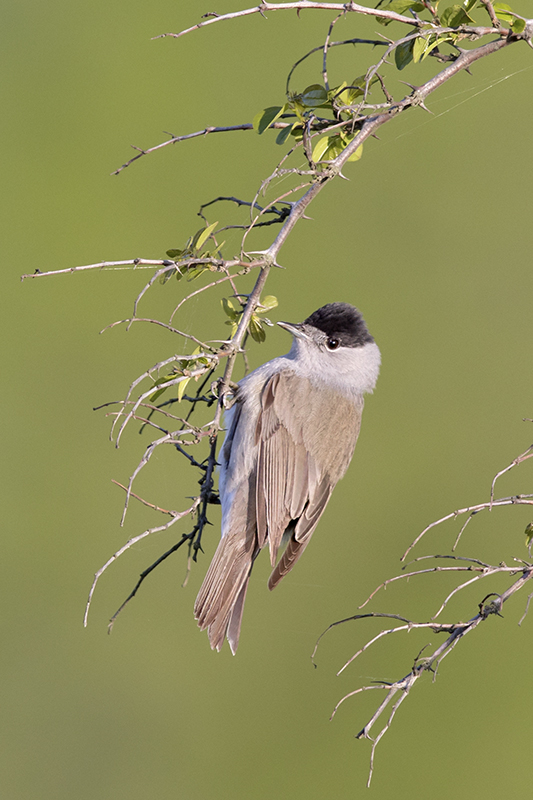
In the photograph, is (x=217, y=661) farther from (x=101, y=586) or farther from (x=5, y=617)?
(x=5, y=617)

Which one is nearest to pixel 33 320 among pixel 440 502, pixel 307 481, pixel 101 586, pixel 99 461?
pixel 99 461

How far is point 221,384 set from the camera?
2.69m

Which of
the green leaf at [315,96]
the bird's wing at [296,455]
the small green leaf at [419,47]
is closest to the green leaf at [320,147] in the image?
the green leaf at [315,96]

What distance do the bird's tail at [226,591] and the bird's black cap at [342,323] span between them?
883 mm

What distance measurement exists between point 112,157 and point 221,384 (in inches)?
188

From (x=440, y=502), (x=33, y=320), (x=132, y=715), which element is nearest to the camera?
(x=132, y=715)

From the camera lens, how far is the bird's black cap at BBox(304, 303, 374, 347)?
10.7ft

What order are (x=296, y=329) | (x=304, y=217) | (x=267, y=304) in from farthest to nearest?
1. (x=296, y=329)
2. (x=267, y=304)
3. (x=304, y=217)

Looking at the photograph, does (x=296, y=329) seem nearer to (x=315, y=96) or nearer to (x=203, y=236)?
(x=203, y=236)

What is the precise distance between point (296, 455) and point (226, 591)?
0.56 metres

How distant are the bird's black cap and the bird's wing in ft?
0.74

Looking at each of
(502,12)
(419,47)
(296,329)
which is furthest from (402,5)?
(296,329)

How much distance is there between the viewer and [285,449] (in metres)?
3.08

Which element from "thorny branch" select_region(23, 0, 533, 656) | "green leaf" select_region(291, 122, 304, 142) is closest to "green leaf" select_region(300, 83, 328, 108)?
"thorny branch" select_region(23, 0, 533, 656)
